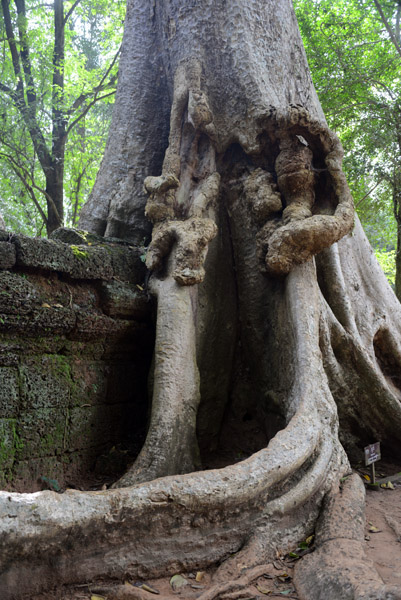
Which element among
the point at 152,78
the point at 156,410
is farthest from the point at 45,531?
the point at 152,78

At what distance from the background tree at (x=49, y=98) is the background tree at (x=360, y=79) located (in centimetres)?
418

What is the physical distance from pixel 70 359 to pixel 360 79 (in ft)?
27.5

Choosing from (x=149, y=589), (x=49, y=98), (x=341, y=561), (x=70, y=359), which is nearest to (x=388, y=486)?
(x=341, y=561)

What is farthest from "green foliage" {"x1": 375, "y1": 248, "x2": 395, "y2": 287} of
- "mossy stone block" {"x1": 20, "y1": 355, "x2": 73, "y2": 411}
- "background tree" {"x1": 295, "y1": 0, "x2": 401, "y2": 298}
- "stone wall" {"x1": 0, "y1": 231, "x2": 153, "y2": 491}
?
"mossy stone block" {"x1": 20, "y1": 355, "x2": 73, "y2": 411}

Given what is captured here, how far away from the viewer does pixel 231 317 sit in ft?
12.3

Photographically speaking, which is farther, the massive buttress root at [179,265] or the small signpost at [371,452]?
the small signpost at [371,452]

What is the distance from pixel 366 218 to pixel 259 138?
812cm

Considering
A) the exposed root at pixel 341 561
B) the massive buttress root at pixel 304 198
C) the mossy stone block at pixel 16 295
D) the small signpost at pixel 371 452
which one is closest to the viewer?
the exposed root at pixel 341 561

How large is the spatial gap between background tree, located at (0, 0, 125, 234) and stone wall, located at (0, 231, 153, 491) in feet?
20.3

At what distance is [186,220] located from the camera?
11.4 ft

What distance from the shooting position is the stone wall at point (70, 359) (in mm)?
2703

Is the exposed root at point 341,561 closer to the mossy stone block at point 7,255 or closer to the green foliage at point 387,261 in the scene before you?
the mossy stone block at point 7,255

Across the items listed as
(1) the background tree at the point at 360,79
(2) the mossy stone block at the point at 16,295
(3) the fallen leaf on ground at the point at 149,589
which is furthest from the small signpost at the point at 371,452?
(1) the background tree at the point at 360,79

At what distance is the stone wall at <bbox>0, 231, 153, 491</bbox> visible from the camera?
8.87ft
